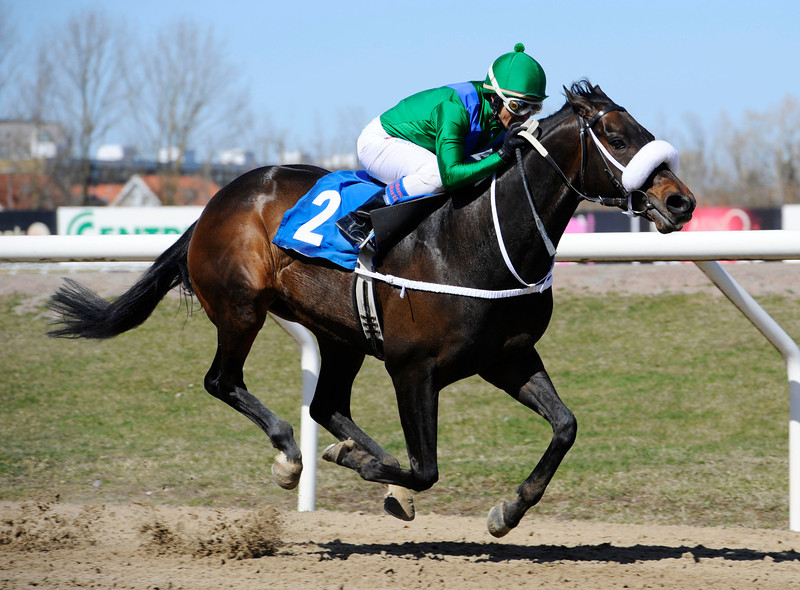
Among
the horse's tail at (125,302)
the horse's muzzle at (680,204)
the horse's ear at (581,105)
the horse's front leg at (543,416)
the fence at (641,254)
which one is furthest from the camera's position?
the horse's tail at (125,302)

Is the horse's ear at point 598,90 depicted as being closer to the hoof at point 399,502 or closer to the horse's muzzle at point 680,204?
the horse's muzzle at point 680,204

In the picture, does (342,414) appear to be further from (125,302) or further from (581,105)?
(581,105)

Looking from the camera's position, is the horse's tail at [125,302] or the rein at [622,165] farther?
the horse's tail at [125,302]

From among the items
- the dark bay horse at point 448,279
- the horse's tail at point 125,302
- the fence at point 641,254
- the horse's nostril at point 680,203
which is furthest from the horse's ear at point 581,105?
the horse's tail at point 125,302

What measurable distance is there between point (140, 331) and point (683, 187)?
6265 mm

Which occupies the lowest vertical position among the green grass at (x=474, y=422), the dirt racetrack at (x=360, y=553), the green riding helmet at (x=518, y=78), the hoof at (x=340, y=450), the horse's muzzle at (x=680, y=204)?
the green grass at (x=474, y=422)

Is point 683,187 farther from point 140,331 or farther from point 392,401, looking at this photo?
point 140,331

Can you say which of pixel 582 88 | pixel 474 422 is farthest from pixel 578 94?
pixel 474 422

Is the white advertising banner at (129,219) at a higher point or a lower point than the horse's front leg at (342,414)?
lower

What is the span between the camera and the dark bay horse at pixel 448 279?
347cm

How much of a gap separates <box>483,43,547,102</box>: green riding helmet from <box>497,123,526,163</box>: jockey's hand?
0.13 m

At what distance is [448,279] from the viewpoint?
370 cm

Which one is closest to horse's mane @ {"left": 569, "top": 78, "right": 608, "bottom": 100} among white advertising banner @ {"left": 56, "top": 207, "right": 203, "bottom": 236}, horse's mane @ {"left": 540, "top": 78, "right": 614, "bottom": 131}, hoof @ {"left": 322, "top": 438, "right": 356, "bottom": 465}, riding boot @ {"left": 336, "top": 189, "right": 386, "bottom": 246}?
horse's mane @ {"left": 540, "top": 78, "right": 614, "bottom": 131}

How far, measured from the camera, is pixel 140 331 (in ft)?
28.2
